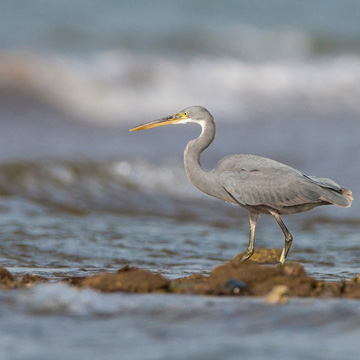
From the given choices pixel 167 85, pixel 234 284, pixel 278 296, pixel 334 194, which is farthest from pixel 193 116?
pixel 167 85

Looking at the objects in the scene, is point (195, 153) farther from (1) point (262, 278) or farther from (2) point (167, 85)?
(2) point (167, 85)

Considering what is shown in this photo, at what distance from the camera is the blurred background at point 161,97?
43.0ft

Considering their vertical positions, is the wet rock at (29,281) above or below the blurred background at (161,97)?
below

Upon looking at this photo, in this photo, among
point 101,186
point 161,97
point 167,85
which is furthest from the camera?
point 167,85

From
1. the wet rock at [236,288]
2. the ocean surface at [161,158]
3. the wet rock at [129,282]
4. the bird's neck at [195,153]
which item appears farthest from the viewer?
the bird's neck at [195,153]

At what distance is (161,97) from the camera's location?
858 inches

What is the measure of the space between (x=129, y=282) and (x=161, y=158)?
10.8 meters

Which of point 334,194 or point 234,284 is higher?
point 334,194

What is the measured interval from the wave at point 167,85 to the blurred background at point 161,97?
1.7 inches

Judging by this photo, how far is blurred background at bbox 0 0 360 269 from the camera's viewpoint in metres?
13.1

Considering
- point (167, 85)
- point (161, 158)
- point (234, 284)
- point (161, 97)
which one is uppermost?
point (167, 85)

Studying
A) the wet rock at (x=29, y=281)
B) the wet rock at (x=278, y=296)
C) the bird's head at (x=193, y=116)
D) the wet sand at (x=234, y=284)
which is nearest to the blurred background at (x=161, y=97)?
the bird's head at (x=193, y=116)

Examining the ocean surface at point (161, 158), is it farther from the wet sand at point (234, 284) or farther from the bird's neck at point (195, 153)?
the bird's neck at point (195, 153)

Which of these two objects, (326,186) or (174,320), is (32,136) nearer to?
(326,186)
